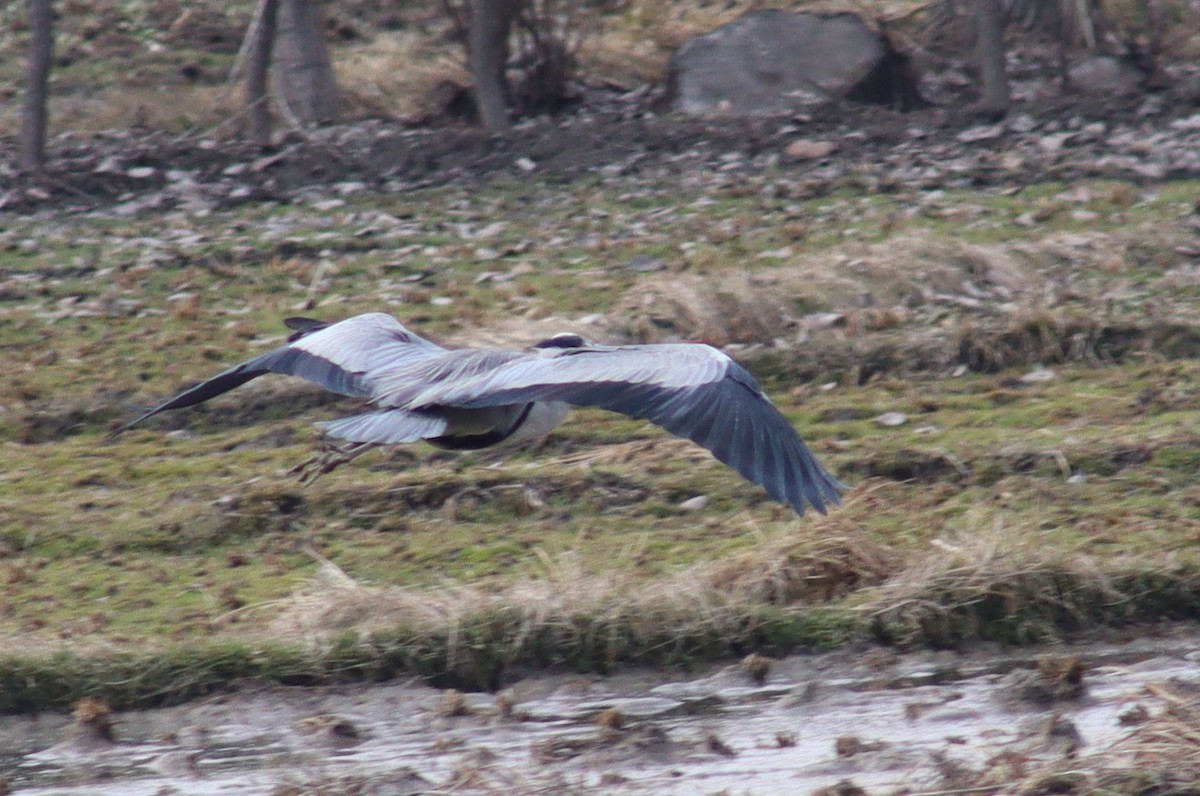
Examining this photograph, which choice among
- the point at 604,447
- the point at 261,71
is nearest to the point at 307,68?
the point at 261,71

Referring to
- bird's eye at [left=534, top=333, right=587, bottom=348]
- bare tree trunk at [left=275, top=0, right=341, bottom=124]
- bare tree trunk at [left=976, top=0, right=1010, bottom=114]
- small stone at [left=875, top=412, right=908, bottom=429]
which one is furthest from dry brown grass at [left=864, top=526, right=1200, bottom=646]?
bare tree trunk at [left=275, top=0, right=341, bottom=124]

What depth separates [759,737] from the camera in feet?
16.8

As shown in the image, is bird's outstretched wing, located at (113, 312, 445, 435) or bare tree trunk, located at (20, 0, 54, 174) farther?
bare tree trunk, located at (20, 0, 54, 174)

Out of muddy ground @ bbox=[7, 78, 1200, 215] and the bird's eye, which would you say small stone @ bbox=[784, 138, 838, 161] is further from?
the bird's eye

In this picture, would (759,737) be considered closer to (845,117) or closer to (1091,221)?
(1091,221)

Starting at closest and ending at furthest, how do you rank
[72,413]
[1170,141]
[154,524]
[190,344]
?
1. [154,524]
2. [72,413]
3. [190,344]
4. [1170,141]

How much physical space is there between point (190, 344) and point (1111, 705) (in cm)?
530

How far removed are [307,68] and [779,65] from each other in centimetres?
360

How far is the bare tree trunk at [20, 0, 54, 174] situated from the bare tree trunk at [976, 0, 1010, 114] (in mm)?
6248

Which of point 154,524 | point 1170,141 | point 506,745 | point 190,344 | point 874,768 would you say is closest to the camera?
point 874,768

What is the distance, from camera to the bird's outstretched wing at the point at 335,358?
610cm

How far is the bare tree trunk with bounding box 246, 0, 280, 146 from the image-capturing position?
1175 centimetres

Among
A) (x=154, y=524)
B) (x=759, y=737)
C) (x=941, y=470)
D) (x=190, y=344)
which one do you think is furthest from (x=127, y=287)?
(x=759, y=737)

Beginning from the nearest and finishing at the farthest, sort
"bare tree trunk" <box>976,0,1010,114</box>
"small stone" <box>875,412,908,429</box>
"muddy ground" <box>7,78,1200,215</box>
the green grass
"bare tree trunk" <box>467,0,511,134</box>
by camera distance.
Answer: the green grass
"small stone" <box>875,412,908,429</box>
"muddy ground" <box>7,78,1200,215</box>
"bare tree trunk" <box>976,0,1010,114</box>
"bare tree trunk" <box>467,0,511,134</box>
